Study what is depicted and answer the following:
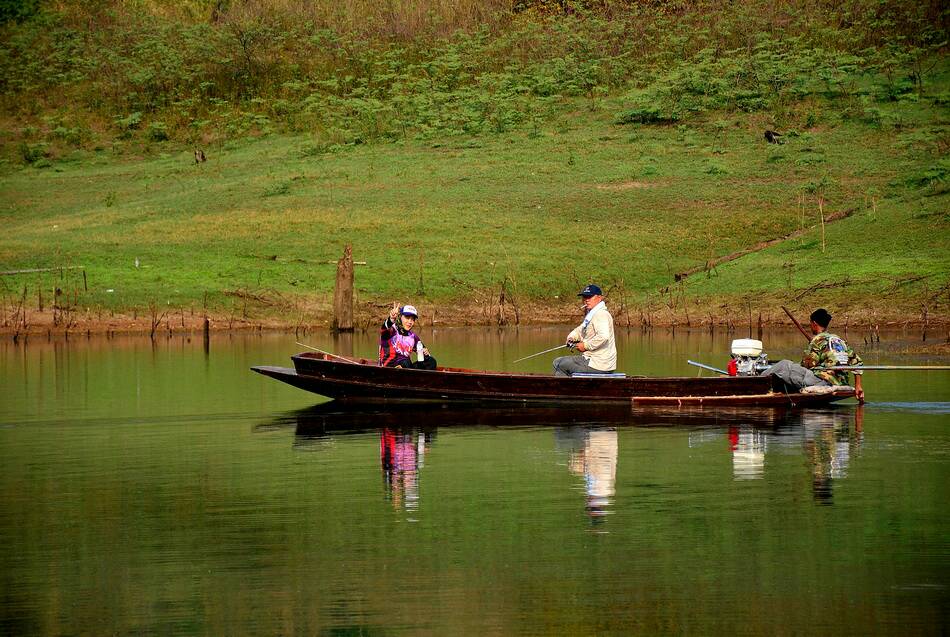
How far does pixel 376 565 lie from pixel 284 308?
3494 centimetres

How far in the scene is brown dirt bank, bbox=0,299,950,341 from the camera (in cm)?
4519

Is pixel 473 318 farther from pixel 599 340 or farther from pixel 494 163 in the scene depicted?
pixel 599 340

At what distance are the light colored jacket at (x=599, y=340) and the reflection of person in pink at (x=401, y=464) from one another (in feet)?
12.1

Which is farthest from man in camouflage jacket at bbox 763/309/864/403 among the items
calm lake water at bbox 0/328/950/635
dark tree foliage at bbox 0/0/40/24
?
dark tree foliage at bbox 0/0/40/24

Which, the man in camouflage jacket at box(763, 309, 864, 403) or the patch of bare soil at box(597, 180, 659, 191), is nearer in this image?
the man in camouflage jacket at box(763, 309, 864, 403)

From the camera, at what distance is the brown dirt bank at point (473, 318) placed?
45.2 metres

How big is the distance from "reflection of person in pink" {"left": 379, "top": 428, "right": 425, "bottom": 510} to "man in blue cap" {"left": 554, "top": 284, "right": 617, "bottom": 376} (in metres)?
3.57

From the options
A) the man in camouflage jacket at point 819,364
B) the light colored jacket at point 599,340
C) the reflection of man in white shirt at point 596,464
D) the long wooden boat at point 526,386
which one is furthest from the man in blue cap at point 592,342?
the man in camouflage jacket at point 819,364

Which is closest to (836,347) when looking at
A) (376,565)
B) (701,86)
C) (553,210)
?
(376,565)

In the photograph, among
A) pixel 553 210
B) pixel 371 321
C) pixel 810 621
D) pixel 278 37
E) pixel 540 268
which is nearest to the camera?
pixel 810 621

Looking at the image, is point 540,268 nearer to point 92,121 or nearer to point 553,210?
point 553,210

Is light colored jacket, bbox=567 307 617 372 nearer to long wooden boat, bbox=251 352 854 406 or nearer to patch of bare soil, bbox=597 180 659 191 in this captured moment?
long wooden boat, bbox=251 352 854 406

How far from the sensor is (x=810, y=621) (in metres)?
12.5

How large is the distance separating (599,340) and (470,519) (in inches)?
396
